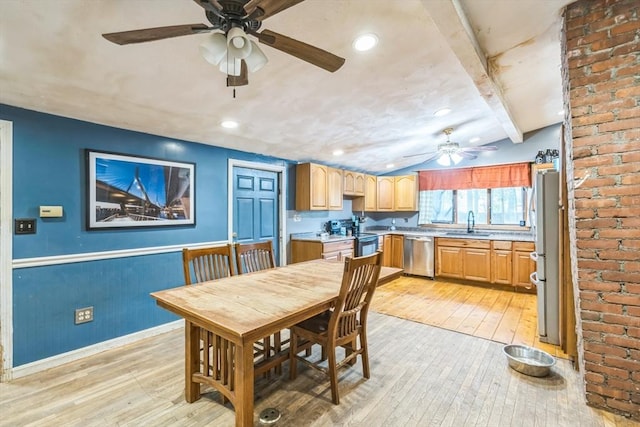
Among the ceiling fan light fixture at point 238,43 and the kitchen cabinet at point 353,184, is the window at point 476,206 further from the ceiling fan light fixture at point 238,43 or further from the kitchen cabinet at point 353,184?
the ceiling fan light fixture at point 238,43

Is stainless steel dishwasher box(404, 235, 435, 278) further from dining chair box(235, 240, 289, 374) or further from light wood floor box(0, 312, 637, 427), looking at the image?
dining chair box(235, 240, 289, 374)

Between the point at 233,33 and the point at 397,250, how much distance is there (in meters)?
5.08

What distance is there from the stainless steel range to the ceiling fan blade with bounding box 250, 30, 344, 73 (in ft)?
12.4

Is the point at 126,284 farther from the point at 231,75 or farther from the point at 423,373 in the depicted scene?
the point at 423,373

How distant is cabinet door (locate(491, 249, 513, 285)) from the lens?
4496 mm

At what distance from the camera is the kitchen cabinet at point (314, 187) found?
4527mm

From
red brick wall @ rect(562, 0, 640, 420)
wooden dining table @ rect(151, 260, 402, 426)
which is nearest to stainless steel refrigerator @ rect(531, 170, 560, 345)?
red brick wall @ rect(562, 0, 640, 420)

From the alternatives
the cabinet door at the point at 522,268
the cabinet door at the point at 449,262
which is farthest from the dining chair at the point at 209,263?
the cabinet door at the point at 522,268

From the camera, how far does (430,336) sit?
298cm

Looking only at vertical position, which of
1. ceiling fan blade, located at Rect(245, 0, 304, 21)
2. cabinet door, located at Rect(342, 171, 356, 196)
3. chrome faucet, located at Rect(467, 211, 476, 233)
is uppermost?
ceiling fan blade, located at Rect(245, 0, 304, 21)

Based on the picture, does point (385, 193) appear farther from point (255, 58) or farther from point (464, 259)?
point (255, 58)

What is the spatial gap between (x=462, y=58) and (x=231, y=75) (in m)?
1.72

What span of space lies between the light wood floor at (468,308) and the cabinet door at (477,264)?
203mm

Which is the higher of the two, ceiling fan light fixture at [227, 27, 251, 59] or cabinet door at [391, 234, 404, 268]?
ceiling fan light fixture at [227, 27, 251, 59]
